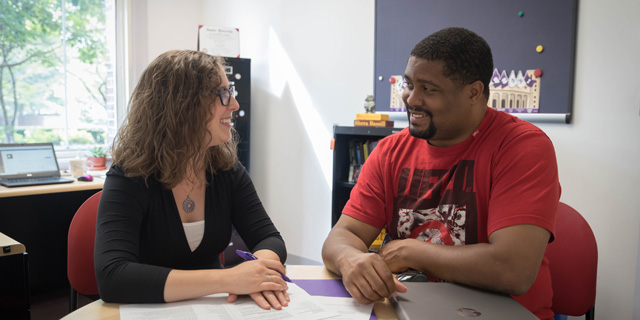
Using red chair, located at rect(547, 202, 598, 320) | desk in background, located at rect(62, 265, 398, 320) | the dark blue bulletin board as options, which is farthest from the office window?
red chair, located at rect(547, 202, 598, 320)

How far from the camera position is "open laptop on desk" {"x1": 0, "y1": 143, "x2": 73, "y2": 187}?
3.12 meters

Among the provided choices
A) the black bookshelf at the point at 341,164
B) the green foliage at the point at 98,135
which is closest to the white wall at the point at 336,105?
the black bookshelf at the point at 341,164

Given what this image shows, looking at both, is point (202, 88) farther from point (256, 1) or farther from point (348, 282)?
point (256, 1)

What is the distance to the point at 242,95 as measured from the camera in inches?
160

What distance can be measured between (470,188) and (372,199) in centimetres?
32

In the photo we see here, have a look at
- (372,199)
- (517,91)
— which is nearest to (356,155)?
(517,91)

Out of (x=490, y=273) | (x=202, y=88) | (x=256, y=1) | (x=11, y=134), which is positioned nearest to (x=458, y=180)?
(x=490, y=273)

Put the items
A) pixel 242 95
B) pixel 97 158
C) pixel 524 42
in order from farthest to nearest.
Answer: pixel 242 95 < pixel 97 158 < pixel 524 42

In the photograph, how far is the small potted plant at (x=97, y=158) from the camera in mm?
3816

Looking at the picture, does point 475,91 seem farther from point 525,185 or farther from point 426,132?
point 525,185

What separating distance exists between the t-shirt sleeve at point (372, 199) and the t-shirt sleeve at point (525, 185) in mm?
358

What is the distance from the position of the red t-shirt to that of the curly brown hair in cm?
57

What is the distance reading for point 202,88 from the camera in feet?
4.85

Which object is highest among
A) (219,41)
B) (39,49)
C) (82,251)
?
(219,41)
